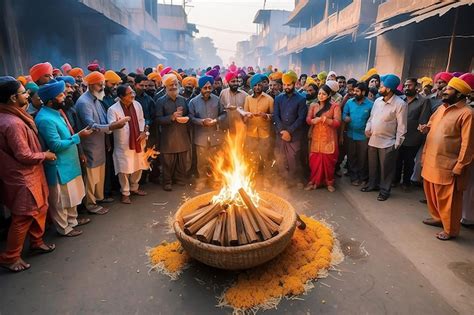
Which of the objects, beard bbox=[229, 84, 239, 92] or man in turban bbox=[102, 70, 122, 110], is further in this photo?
beard bbox=[229, 84, 239, 92]

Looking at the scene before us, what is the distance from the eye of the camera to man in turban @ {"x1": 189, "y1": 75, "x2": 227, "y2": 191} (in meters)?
6.60

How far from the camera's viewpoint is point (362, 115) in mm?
6426

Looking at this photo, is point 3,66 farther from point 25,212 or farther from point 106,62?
point 106,62

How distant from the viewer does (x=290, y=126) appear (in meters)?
6.50

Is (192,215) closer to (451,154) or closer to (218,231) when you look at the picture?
(218,231)

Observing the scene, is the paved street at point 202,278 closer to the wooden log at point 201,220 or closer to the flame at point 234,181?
the wooden log at point 201,220

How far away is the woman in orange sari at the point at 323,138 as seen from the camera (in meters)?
6.15

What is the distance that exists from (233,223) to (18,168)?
2698 millimetres

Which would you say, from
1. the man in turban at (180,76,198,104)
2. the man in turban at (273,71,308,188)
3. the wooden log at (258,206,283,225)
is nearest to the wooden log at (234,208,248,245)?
the wooden log at (258,206,283,225)

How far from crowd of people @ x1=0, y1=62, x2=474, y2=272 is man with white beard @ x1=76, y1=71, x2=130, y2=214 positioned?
19 millimetres

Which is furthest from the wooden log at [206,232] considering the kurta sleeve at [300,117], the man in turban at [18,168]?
the kurta sleeve at [300,117]

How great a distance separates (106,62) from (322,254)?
18.2m

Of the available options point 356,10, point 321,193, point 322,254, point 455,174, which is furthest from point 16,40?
point 356,10

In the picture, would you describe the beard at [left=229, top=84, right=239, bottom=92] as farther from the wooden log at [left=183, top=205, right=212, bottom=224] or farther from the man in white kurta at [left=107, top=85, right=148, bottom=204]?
the wooden log at [left=183, top=205, right=212, bottom=224]
